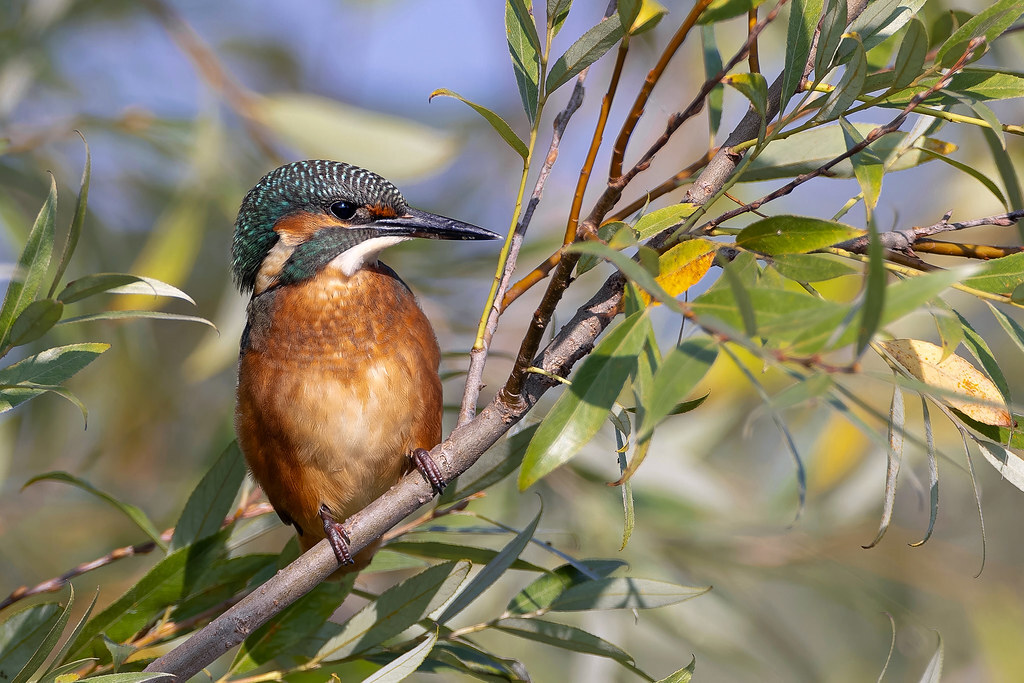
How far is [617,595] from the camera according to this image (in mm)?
1638

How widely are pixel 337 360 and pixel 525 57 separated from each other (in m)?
1.04

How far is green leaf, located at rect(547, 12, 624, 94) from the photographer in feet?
4.07

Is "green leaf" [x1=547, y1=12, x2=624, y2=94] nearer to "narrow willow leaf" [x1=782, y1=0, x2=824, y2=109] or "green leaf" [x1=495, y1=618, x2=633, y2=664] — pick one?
"narrow willow leaf" [x1=782, y1=0, x2=824, y2=109]

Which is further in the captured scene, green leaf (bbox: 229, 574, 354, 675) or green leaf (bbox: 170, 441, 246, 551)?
green leaf (bbox: 170, 441, 246, 551)

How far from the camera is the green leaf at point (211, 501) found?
6.06ft

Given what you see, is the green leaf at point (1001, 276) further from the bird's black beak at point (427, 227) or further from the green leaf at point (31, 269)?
the green leaf at point (31, 269)

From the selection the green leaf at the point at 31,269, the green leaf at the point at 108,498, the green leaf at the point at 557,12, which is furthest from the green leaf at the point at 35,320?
the green leaf at the point at 557,12

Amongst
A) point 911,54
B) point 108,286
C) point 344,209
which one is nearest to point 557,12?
point 911,54

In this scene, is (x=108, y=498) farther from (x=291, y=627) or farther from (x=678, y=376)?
(x=678, y=376)

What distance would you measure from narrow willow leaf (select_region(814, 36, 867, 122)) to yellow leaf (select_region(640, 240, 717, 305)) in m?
0.26

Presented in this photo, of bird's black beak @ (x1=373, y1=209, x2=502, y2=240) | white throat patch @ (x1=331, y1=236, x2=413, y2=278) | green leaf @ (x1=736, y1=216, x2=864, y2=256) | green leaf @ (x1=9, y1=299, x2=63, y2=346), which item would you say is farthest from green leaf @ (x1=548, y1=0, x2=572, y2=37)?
white throat patch @ (x1=331, y1=236, x2=413, y2=278)

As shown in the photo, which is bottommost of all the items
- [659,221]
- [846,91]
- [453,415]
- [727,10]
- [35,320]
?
[453,415]

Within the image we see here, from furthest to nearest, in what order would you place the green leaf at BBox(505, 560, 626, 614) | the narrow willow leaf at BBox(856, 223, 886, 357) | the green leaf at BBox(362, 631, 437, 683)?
the green leaf at BBox(505, 560, 626, 614) → the green leaf at BBox(362, 631, 437, 683) → the narrow willow leaf at BBox(856, 223, 886, 357)

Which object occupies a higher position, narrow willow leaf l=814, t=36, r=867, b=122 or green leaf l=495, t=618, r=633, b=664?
narrow willow leaf l=814, t=36, r=867, b=122
